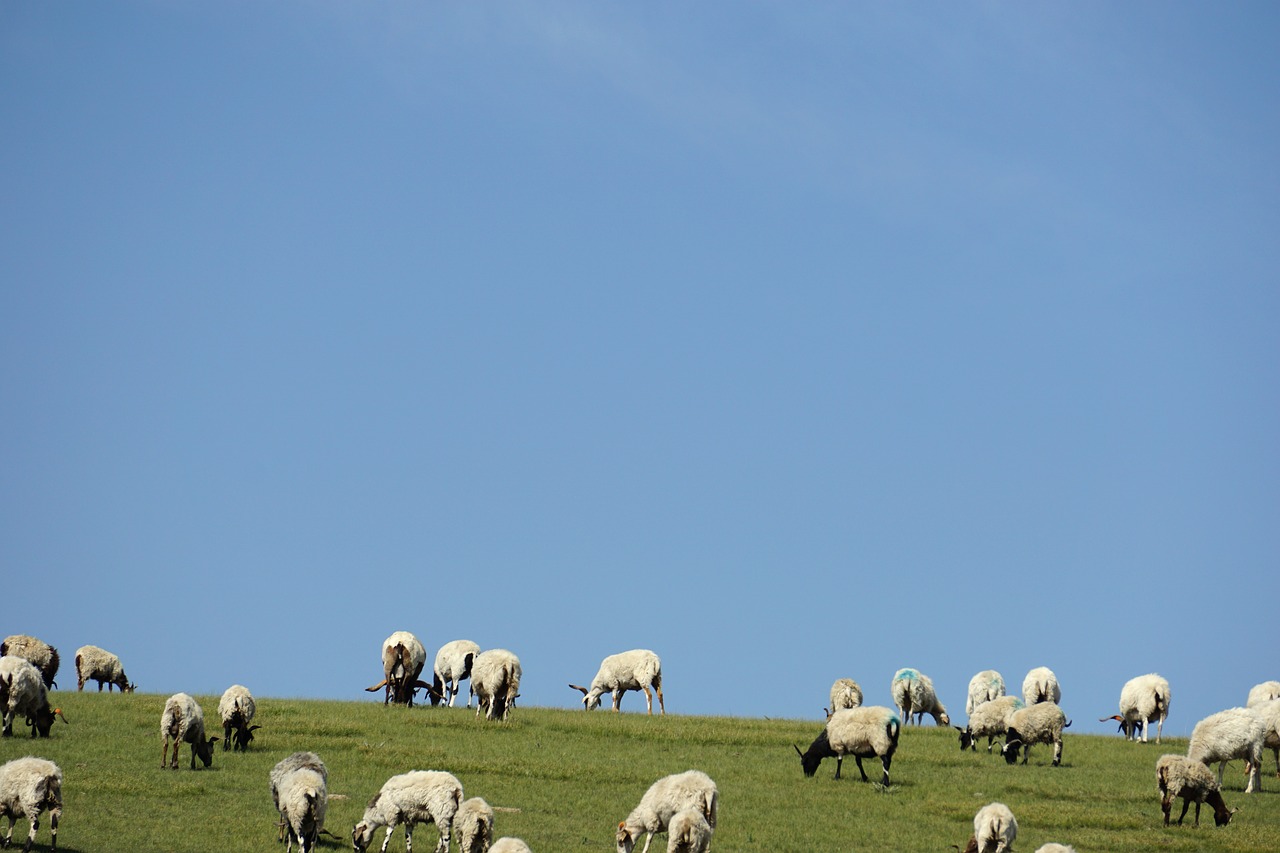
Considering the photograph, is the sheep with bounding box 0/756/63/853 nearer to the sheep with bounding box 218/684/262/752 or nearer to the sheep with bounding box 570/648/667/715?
the sheep with bounding box 218/684/262/752

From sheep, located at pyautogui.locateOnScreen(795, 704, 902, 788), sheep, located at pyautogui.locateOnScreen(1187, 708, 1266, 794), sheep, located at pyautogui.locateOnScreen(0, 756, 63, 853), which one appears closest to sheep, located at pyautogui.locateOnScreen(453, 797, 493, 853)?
sheep, located at pyautogui.locateOnScreen(0, 756, 63, 853)

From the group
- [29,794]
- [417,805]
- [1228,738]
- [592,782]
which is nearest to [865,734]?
[592,782]

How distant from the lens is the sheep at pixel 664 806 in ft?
68.1

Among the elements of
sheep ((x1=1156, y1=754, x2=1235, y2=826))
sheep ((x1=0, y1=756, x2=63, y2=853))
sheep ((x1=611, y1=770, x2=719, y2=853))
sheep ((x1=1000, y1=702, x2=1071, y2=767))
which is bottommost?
sheep ((x1=0, y1=756, x2=63, y2=853))

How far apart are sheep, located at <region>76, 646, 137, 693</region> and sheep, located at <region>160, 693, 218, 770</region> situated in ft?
52.8

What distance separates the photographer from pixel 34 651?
39.1 meters

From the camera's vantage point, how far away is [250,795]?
81.6 feet

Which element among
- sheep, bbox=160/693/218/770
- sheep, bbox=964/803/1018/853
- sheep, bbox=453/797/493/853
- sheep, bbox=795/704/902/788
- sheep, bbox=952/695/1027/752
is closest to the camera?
sheep, bbox=453/797/493/853

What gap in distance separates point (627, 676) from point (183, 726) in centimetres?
1902

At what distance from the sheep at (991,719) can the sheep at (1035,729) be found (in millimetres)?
850

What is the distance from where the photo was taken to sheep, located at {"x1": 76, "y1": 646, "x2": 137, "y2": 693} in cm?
4197

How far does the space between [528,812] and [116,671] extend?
2368 centimetres

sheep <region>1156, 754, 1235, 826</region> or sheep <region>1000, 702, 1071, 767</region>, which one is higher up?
sheep <region>1000, 702, 1071, 767</region>

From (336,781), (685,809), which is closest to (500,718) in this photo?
(336,781)
